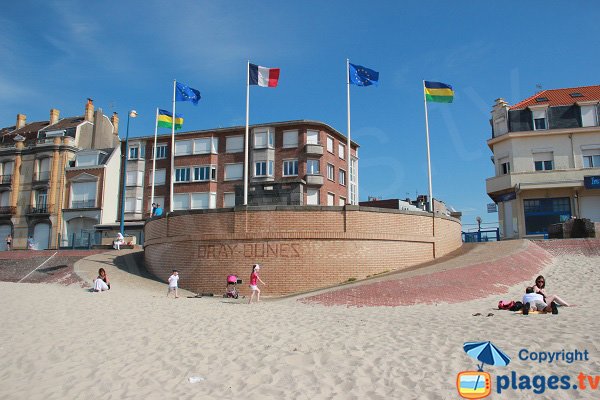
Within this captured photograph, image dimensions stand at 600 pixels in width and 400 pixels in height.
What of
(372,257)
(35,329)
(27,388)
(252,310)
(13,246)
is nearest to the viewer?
(27,388)

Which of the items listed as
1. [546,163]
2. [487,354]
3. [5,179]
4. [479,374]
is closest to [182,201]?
[5,179]

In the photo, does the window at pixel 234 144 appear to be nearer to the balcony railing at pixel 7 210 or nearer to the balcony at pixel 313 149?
the balcony at pixel 313 149

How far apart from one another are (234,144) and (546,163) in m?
27.0

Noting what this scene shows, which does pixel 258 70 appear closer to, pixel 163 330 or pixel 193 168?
pixel 163 330

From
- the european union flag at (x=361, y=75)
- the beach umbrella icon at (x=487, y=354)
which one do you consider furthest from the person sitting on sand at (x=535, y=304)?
the european union flag at (x=361, y=75)

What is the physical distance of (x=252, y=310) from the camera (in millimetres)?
13812

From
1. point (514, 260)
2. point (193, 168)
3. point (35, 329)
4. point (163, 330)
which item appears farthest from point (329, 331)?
point (193, 168)

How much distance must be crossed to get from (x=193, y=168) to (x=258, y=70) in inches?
985

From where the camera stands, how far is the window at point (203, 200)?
45.4m

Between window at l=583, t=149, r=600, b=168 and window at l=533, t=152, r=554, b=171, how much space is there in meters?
2.25

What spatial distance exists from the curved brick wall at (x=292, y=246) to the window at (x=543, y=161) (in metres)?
21.3

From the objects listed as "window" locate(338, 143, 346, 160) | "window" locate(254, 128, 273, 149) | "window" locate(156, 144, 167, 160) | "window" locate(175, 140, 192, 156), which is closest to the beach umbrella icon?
"window" locate(254, 128, 273, 149)

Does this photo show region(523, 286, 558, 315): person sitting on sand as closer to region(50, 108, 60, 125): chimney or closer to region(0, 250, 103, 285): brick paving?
region(0, 250, 103, 285): brick paving

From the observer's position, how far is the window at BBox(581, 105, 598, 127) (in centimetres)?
3666
